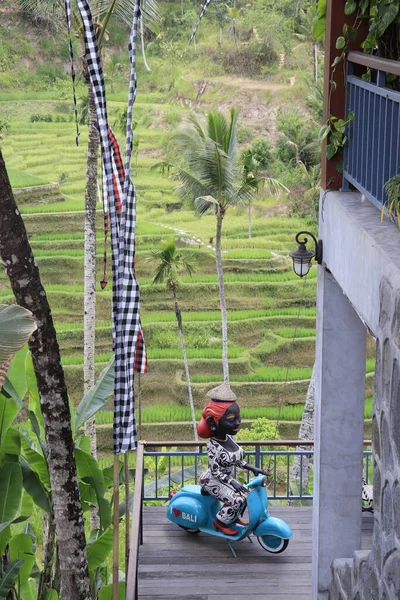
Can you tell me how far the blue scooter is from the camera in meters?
7.05

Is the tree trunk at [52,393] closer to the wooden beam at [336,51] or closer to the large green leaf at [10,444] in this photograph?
the large green leaf at [10,444]

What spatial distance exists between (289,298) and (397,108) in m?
23.7

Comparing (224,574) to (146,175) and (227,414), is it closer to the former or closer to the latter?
(227,414)

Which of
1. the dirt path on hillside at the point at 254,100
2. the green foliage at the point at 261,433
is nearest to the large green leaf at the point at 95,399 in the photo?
the green foliage at the point at 261,433

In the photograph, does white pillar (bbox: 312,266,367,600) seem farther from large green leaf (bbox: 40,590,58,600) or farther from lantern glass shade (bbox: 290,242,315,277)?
large green leaf (bbox: 40,590,58,600)

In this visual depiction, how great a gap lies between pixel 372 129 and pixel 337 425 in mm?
1852

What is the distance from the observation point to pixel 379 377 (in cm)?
307

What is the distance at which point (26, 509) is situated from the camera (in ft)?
22.1

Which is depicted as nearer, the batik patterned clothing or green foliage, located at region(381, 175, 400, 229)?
green foliage, located at region(381, 175, 400, 229)

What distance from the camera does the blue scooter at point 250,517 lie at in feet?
23.1

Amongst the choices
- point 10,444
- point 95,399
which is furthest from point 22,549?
point 95,399

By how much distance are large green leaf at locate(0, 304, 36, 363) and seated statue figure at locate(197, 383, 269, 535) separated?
3115 mm

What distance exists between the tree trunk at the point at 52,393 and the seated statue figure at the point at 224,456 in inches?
75.2

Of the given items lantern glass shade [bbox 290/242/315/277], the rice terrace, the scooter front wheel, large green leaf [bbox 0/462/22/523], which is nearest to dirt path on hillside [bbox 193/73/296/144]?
the rice terrace
